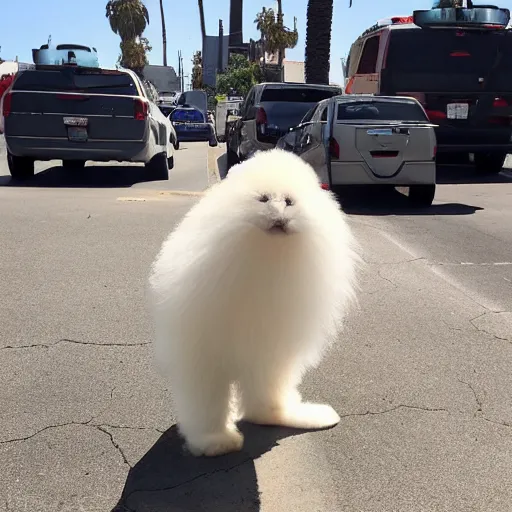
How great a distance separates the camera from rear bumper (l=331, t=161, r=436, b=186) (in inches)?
374

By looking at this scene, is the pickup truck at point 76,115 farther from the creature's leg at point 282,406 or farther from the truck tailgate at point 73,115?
the creature's leg at point 282,406

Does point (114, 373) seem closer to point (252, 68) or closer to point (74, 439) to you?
point (74, 439)

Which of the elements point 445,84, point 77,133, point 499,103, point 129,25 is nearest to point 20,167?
point 77,133

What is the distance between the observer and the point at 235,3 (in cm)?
5681

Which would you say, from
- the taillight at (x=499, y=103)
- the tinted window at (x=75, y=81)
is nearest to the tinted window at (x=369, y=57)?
the taillight at (x=499, y=103)

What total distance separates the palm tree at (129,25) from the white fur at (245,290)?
7663 centimetres

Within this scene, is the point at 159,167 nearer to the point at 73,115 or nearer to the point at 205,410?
the point at 73,115

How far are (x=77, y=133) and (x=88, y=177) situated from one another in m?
1.85

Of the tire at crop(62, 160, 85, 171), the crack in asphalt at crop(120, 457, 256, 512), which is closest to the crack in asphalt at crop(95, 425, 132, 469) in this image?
the crack in asphalt at crop(120, 457, 256, 512)

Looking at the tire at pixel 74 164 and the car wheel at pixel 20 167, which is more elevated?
the car wheel at pixel 20 167

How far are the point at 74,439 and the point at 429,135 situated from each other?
7847 mm

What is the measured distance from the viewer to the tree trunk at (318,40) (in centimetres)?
1930

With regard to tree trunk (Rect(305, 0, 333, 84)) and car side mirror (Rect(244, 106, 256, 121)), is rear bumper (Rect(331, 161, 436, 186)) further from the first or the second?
tree trunk (Rect(305, 0, 333, 84))

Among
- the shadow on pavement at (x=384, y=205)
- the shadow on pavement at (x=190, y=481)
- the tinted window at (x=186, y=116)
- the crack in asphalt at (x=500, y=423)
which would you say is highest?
the shadow on pavement at (x=190, y=481)
